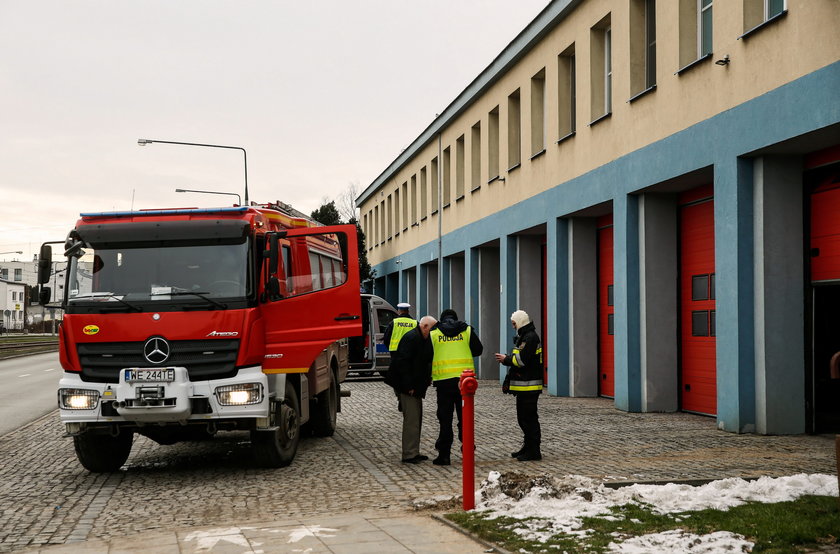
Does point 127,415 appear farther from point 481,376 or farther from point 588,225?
point 481,376

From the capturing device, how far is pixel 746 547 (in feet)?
20.7

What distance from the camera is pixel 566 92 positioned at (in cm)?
2248

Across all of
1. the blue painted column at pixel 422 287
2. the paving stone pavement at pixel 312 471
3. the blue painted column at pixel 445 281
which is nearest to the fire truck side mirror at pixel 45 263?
the paving stone pavement at pixel 312 471

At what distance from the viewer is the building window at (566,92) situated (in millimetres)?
22297

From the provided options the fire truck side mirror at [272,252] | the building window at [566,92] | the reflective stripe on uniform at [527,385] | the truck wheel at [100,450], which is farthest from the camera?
the building window at [566,92]

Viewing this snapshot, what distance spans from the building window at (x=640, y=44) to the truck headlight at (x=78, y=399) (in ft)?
37.4

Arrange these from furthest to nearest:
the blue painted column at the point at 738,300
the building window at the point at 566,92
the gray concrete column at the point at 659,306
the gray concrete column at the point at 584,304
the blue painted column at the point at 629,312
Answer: the building window at the point at 566,92 → the gray concrete column at the point at 584,304 → the blue painted column at the point at 629,312 → the gray concrete column at the point at 659,306 → the blue painted column at the point at 738,300

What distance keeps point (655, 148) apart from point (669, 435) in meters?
5.29

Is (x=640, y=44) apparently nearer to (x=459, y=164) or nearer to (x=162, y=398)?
(x=162, y=398)

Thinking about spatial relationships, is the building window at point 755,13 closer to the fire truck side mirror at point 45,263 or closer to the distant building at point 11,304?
the fire truck side mirror at point 45,263

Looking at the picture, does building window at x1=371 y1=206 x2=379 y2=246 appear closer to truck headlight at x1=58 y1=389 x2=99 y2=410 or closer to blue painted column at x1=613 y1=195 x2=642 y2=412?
blue painted column at x1=613 y1=195 x2=642 y2=412

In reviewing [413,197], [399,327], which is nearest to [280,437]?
[399,327]

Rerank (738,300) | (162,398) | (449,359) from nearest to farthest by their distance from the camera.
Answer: (162,398), (449,359), (738,300)

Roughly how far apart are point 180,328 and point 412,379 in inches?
108
